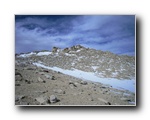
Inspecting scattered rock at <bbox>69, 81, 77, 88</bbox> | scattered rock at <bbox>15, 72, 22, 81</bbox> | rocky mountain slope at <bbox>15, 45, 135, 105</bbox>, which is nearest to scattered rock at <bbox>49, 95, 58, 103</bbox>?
rocky mountain slope at <bbox>15, 45, 135, 105</bbox>

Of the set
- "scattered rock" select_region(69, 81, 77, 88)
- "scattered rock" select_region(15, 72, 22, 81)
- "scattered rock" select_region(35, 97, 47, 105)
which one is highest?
"scattered rock" select_region(15, 72, 22, 81)

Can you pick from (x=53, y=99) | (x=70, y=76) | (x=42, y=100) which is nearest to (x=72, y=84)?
(x=70, y=76)

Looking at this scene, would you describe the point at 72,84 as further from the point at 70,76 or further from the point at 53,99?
the point at 53,99

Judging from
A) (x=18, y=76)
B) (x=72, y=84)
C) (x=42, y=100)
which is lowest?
(x=42, y=100)

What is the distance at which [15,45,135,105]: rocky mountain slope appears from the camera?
9.61 feet

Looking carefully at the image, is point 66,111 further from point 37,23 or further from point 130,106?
point 37,23

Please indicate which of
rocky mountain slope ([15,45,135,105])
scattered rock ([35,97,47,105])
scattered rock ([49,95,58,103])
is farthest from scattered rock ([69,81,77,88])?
scattered rock ([35,97,47,105])

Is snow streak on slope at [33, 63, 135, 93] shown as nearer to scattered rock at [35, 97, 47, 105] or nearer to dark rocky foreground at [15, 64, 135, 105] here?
dark rocky foreground at [15, 64, 135, 105]

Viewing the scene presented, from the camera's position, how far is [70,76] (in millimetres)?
3010

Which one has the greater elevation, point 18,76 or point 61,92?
point 18,76

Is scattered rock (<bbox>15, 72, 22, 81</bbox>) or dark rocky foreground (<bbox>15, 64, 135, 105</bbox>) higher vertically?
scattered rock (<bbox>15, 72, 22, 81</bbox>)

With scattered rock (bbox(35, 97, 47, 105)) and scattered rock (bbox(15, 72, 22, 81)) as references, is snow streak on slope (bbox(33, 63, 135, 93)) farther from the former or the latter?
scattered rock (bbox(35, 97, 47, 105))
